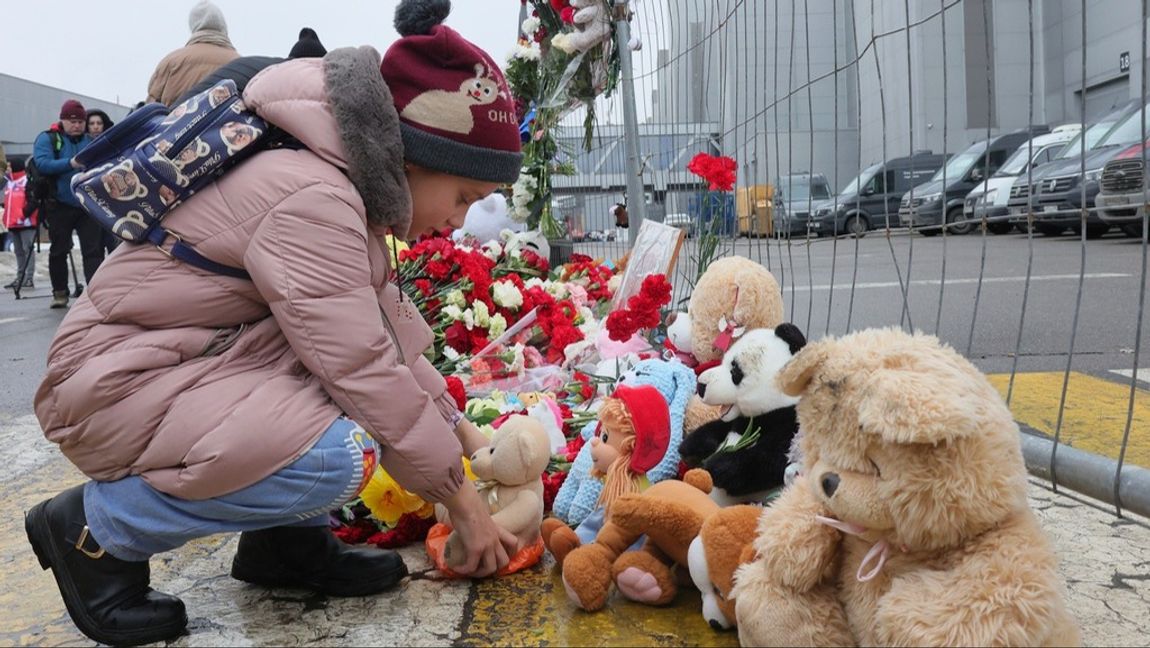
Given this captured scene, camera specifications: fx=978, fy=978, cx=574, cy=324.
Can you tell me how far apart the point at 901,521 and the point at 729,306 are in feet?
4.10

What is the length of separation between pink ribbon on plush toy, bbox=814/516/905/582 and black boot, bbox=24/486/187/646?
51.1 inches

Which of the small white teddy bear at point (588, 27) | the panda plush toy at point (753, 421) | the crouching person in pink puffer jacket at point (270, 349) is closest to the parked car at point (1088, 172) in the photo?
the small white teddy bear at point (588, 27)

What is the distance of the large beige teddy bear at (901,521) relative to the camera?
53.5 inches

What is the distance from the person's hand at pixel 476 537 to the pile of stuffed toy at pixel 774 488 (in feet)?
0.17

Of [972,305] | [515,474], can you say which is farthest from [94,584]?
[972,305]

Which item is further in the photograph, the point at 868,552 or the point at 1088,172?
the point at 1088,172

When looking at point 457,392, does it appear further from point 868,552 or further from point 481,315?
point 868,552

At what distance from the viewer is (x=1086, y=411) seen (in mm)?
3703

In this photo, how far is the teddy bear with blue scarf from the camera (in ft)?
7.29

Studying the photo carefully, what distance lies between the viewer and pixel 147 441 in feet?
6.00

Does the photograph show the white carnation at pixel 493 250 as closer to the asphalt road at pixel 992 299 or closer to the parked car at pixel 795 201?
the asphalt road at pixel 992 299

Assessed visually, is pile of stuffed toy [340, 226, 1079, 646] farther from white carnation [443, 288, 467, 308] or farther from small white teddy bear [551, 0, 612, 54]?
small white teddy bear [551, 0, 612, 54]

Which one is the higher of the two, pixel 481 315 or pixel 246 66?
pixel 246 66

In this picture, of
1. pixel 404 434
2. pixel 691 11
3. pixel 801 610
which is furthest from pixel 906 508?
pixel 691 11
